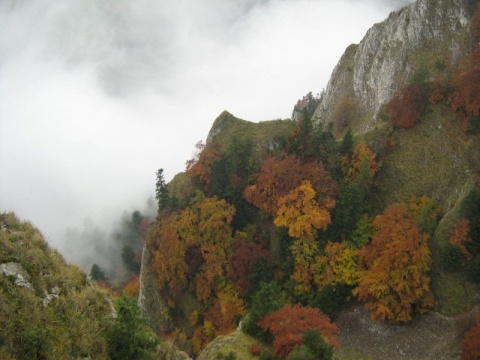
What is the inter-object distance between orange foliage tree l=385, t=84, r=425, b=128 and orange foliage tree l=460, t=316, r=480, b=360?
23400 mm

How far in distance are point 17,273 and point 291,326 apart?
17.8 metres

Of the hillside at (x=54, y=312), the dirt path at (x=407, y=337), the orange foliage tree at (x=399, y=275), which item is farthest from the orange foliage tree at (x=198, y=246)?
the hillside at (x=54, y=312)

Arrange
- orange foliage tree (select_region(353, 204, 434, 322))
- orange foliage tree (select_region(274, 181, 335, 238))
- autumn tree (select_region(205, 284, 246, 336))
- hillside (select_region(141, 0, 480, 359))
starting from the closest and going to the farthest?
hillside (select_region(141, 0, 480, 359)), orange foliage tree (select_region(353, 204, 434, 322)), orange foliage tree (select_region(274, 181, 335, 238)), autumn tree (select_region(205, 284, 246, 336))

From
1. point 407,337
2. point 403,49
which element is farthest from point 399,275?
point 403,49

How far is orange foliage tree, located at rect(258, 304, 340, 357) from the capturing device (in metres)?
25.0

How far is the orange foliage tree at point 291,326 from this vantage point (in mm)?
24969

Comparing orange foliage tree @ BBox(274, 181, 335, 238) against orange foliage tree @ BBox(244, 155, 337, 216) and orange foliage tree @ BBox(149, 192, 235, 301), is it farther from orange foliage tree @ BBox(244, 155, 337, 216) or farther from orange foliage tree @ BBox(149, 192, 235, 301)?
orange foliage tree @ BBox(149, 192, 235, 301)

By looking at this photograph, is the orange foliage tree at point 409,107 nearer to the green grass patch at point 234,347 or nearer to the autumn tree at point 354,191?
the autumn tree at point 354,191

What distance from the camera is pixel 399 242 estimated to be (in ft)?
114

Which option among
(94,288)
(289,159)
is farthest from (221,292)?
(94,288)

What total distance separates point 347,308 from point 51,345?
31188 millimetres

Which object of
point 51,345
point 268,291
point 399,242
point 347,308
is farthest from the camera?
point 347,308

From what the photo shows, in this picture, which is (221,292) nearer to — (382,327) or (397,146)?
(382,327)

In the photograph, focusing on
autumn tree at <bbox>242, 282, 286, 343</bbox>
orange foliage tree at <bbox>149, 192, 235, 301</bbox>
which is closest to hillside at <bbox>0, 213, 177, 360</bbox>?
autumn tree at <bbox>242, 282, 286, 343</bbox>
